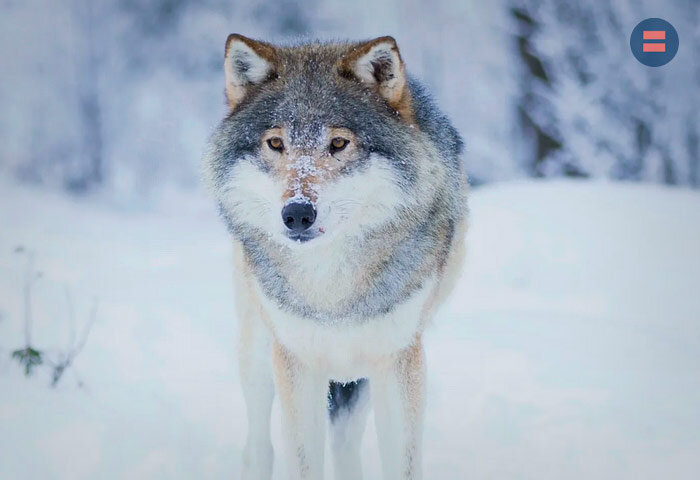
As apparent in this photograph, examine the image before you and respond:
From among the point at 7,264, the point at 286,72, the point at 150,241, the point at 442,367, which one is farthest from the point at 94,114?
the point at 286,72

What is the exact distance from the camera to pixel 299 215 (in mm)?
1606

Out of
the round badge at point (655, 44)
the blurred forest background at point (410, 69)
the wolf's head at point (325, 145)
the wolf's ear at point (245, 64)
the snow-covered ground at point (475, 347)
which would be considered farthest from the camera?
the blurred forest background at point (410, 69)

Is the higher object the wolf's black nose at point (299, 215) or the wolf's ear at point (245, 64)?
the wolf's ear at point (245, 64)

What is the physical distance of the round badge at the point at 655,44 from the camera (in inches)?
121

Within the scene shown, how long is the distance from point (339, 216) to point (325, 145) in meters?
Result: 0.19

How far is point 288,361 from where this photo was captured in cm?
193

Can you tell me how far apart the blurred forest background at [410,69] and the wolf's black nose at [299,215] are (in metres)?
3.38

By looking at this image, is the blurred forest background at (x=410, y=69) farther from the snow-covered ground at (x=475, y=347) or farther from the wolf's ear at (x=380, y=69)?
the wolf's ear at (x=380, y=69)

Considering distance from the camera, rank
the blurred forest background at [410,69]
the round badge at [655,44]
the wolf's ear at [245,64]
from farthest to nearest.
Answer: the blurred forest background at [410,69] → the round badge at [655,44] → the wolf's ear at [245,64]

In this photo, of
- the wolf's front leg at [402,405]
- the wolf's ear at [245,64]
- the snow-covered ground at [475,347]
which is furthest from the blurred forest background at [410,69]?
the wolf's front leg at [402,405]

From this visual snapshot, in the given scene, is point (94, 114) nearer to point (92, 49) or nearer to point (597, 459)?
point (92, 49)

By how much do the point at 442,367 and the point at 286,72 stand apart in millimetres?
1682

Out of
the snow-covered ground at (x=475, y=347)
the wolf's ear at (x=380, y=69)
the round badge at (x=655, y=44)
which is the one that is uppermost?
the round badge at (x=655, y=44)

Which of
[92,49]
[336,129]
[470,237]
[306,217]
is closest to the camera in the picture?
[306,217]
